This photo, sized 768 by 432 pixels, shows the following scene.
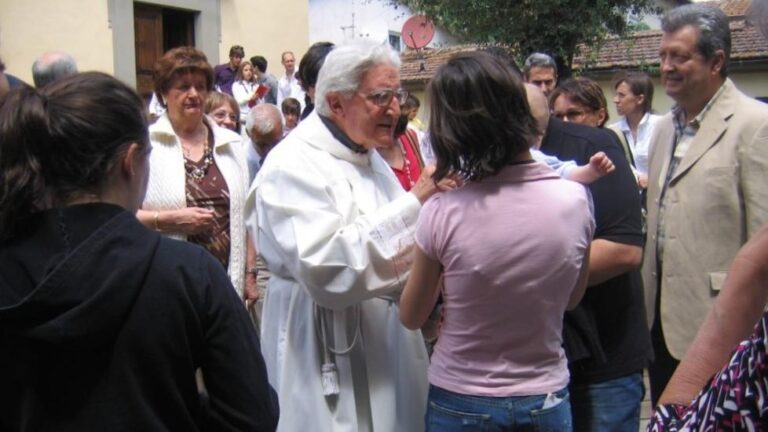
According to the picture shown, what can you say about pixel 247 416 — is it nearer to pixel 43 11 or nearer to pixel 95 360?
pixel 95 360

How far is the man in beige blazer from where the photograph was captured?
3.29 meters

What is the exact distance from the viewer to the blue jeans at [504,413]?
2.47 meters

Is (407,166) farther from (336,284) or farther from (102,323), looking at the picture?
(102,323)

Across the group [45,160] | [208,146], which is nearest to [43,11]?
[208,146]

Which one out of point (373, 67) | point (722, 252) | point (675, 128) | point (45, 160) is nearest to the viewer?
point (45, 160)

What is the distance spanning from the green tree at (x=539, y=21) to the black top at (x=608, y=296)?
1334 cm

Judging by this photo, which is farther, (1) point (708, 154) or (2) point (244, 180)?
(2) point (244, 180)

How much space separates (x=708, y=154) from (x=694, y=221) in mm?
264

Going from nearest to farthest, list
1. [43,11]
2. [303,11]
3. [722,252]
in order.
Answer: [722,252], [43,11], [303,11]

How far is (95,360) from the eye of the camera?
1776 mm

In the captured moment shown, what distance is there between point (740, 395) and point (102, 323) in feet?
3.81

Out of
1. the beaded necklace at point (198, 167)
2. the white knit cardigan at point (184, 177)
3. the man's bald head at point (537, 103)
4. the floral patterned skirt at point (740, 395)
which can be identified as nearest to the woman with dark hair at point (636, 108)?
the white knit cardigan at point (184, 177)

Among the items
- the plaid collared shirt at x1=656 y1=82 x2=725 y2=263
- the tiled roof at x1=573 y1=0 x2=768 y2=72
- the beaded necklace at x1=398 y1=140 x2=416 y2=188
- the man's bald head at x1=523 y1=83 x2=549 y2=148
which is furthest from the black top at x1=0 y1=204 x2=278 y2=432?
the tiled roof at x1=573 y1=0 x2=768 y2=72

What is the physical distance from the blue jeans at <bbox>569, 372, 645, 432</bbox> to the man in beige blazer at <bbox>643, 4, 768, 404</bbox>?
1.75 ft
